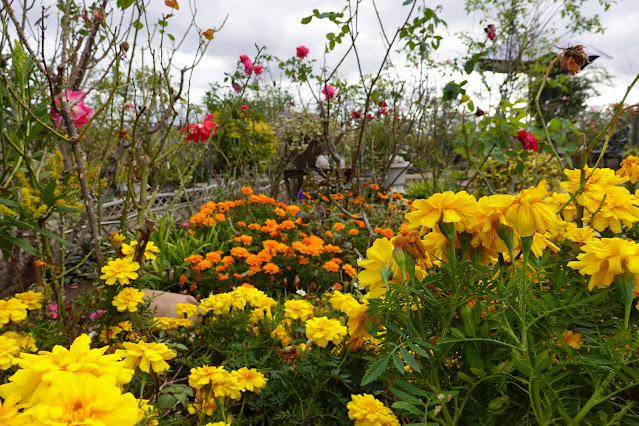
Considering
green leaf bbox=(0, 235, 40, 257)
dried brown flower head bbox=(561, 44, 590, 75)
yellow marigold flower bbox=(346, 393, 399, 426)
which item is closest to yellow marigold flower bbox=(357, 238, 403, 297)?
yellow marigold flower bbox=(346, 393, 399, 426)

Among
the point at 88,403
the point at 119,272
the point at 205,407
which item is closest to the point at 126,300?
the point at 119,272

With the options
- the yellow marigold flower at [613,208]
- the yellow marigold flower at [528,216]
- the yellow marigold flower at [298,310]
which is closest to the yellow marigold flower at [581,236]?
the yellow marigold flower at [613,208]

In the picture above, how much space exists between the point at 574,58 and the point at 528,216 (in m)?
0.53

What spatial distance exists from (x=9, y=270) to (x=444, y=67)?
4918 millimetres

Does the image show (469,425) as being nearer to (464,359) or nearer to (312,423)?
(464,359)

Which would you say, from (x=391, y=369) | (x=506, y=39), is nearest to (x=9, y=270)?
(x=391, y=369)

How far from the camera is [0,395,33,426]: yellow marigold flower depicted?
1.47 ft

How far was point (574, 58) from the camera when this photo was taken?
0.91 metres

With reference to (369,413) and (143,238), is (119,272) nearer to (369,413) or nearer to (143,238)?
(143,238)

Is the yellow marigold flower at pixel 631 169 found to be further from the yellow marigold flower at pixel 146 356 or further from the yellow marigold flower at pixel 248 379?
the yellow marigold flower at pixel 146 356

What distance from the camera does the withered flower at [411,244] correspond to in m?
0.69

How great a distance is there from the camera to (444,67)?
5.20 m

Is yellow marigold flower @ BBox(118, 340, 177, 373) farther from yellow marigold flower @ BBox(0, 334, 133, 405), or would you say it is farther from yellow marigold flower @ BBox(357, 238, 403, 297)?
yellow marigold flower @ BBox(357, 238, 403, 297)

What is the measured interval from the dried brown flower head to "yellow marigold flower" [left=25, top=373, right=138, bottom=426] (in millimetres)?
1035
